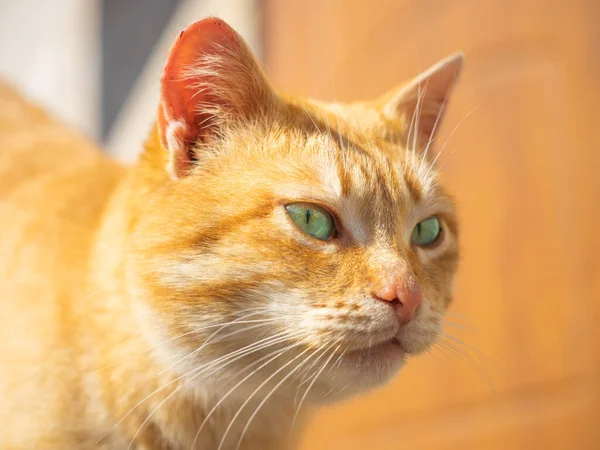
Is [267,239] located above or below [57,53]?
below

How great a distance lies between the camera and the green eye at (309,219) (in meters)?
0.72

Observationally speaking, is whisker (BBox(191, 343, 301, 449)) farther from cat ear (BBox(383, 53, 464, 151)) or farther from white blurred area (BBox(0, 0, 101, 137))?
white blurred area (BBox(0, 0, 101, 137))

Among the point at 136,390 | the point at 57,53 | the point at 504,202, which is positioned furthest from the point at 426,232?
the point at 57,53

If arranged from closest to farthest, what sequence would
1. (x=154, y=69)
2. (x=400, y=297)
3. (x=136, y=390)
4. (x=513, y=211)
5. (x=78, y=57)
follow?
(x=400, y=297), (x=136, y=390), (x=513, y=211), (x=154, y=69), (x=78, y=57)

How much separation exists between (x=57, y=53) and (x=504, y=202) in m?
2.35

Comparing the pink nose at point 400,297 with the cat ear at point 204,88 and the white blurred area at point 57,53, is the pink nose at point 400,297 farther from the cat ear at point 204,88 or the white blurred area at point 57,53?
the white blurred area at point 57,53

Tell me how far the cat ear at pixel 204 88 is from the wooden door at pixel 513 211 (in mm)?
668

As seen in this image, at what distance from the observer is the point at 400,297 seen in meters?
0.67

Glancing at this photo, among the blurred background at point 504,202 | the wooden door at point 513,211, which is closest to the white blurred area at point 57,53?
the blurred background at point 504,202

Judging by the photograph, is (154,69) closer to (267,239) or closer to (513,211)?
(513,211)

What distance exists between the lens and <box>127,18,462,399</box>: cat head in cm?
68

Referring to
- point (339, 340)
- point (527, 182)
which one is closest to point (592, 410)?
point (527, 182)

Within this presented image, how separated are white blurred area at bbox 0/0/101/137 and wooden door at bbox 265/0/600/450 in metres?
1.42

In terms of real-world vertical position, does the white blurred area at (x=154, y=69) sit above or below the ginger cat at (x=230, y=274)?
above
